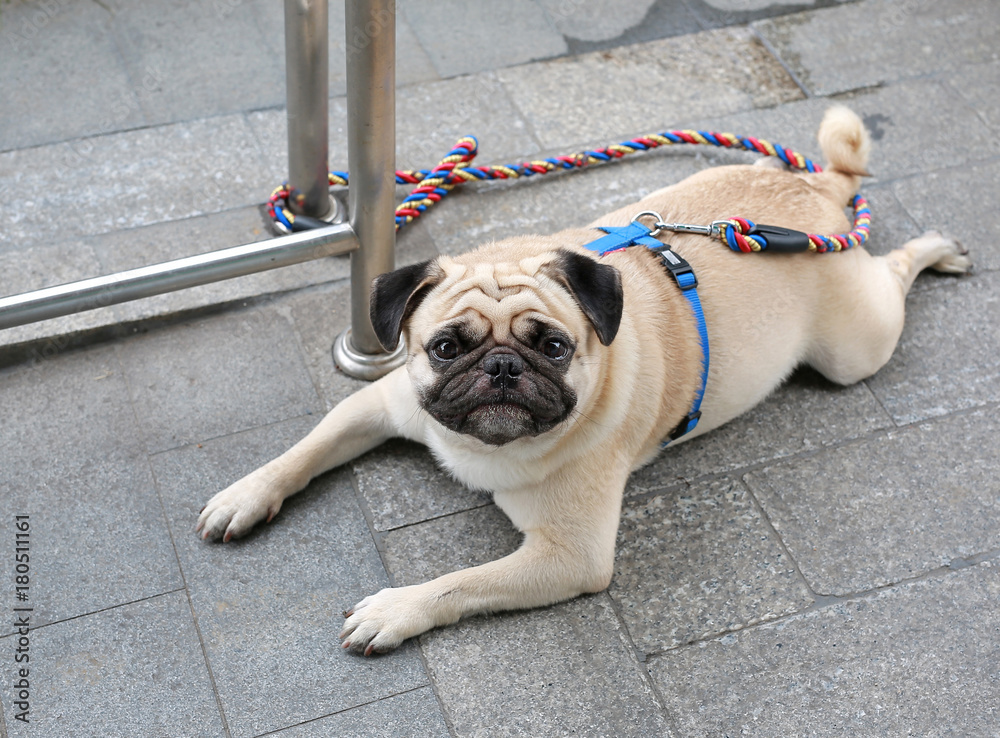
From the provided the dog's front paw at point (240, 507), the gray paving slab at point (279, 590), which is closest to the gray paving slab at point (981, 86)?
the gray paving slab at point (279, 590)

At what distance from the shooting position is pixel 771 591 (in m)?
3.24

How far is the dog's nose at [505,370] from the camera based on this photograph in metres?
2.76

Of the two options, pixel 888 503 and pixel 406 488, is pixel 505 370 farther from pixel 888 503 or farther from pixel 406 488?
pixel 888 503

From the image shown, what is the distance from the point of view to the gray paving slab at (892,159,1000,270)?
4.50m

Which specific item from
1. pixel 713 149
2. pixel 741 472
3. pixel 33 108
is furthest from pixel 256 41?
pixel 741 472

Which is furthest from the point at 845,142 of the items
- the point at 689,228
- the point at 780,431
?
the point at 780,431

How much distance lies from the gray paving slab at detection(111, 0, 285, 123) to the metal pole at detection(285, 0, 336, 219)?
0.96 metres

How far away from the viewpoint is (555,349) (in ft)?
9.34

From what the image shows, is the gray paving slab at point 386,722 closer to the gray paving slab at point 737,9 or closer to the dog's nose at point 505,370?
the dog's nose at point 505,370

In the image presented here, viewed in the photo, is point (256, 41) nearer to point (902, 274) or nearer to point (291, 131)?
point (291, 131)

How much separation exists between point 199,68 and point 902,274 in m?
3.61

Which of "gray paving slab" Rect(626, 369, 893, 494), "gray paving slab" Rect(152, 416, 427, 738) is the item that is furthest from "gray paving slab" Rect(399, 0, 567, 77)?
"gray paving slab" Rect(152, 416, 427, 738)

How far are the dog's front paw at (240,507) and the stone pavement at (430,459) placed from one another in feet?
0.21

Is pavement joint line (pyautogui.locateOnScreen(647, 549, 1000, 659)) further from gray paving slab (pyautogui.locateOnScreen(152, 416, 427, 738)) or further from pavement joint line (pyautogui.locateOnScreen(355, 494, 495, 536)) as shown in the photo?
gray paving slab (pyautogui.locateOnScreen(152, 416, 427, 738))
